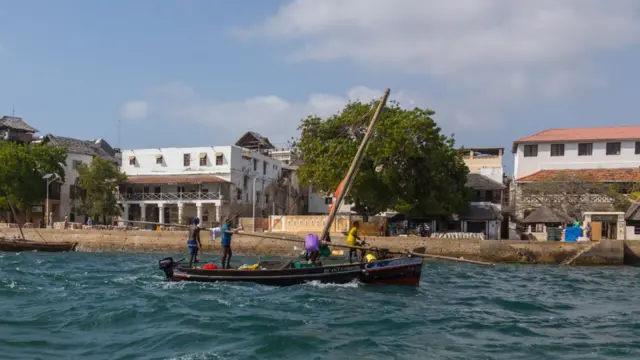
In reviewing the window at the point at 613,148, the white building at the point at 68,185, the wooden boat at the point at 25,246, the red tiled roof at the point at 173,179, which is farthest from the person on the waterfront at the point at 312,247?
the white building at the point at 68,185

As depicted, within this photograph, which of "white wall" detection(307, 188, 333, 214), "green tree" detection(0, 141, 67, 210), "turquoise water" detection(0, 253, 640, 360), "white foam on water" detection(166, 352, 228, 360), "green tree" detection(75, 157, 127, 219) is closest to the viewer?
"white foam on water" detection(166, 352, 228, 360)

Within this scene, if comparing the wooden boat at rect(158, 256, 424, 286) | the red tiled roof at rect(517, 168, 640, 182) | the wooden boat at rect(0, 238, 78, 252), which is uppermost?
the red tiled roof at rect(517, 168, 640, 182)

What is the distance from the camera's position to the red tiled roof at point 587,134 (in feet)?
188

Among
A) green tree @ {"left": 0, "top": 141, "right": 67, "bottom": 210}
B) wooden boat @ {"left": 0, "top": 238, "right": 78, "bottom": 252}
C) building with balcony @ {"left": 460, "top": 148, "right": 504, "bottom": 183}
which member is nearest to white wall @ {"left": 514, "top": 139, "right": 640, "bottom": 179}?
building with balcony @ {"left": 460, "top": 148, "right": 504, "bottom": 183}

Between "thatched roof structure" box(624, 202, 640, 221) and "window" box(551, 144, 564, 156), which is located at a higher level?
"window" box(551, 144, 564, 156)

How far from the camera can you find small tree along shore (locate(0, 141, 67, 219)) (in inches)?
2213

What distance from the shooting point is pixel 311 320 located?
17.0 m

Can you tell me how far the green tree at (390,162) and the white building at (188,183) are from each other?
13.2 m

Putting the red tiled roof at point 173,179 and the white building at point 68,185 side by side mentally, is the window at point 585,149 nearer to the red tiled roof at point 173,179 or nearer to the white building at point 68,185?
the red tiled roof at point 173,179

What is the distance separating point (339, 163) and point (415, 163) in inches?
230

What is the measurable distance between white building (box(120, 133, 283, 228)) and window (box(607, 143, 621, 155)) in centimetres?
3238

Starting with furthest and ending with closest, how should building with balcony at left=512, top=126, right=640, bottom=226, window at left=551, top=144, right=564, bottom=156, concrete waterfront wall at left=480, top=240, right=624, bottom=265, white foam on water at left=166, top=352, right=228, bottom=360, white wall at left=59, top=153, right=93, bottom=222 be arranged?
white wall at left=59, top=153, right=93, bottom=222 → window at left=551, top=144, right=564, bottom=156 → building with balcony at left=512, top=126, right=640, bottom=226 → concrete waterfront wall at left=480, top=240, right=624, bottom=265 → white foam on water at left=166, top=352, right=228, bottom=360

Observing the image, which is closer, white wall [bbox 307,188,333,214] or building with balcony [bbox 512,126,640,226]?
building with balcony [bbox 512,126,640,226]

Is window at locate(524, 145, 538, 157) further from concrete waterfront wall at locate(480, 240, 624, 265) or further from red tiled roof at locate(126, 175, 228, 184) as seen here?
red tiled roof at locate(126, 175, 228, 184)
